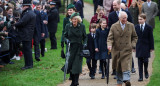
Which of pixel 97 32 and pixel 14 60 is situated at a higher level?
pixel 97 32

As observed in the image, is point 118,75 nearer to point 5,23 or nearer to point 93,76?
point 93,76

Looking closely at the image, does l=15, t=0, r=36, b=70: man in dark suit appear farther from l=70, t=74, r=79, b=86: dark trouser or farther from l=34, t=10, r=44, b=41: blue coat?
l=70, t=74, r=79, b=86: dark trouser

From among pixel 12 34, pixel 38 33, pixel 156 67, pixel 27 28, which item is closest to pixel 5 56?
pixel 12 34

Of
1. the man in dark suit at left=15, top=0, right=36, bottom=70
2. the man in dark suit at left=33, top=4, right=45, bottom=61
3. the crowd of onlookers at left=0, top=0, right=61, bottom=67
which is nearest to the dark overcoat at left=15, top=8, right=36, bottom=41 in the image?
the man in dark suit at left=15, top=0, right=36, bottom=70

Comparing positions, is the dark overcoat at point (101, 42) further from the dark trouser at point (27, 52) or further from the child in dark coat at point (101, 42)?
the dark trouser at point (27, 52)

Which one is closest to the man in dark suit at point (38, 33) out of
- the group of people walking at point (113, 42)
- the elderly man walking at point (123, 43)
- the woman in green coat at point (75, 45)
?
the group of people walking at point (113, 42)

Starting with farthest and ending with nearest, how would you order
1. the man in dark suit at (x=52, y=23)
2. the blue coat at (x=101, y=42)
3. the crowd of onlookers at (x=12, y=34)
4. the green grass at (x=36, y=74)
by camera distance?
the man in dark suit at (x=52, y=23) < the crowd of onlookers at (x=12, y=34) < the blue coat at (x=101, y=42) < the green grass at (x=36, y=74)

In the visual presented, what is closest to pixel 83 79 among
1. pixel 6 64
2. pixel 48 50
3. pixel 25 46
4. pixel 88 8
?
pixel 25 46

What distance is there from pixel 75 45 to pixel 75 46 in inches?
1.1

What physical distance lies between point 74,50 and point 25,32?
344 cm

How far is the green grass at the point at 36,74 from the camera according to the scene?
1224cm

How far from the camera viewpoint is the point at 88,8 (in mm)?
35188

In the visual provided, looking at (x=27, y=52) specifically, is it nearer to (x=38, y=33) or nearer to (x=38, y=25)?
(x=38, y=33)

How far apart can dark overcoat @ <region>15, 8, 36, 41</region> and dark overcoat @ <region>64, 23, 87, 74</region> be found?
3218mm
